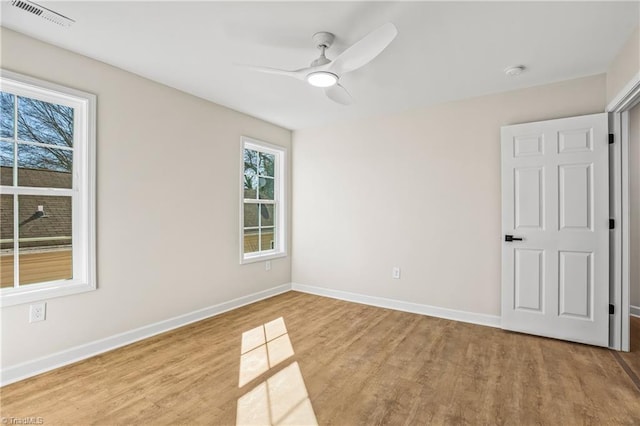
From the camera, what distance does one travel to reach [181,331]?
A: 3225 millimetres

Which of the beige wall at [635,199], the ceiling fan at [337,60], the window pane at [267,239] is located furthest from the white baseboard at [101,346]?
the beige wall at [635,199]

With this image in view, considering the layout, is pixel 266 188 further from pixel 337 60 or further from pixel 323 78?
pixel 337 60

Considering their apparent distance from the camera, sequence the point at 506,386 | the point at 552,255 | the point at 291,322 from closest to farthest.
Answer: the point at 506,386 < the point at 552,255 < the point at 291,322

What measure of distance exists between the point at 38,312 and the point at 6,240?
594mm

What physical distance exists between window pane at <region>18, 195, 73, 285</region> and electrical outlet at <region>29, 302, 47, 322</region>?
209 mm

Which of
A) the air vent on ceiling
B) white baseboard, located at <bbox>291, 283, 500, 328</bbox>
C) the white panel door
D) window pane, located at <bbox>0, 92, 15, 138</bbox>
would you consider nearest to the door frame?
the white panel door

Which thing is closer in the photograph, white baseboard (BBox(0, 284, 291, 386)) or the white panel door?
white baseboard (BBox(0, 284, 291, 386))

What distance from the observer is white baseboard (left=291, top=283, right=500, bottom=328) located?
3445 mm

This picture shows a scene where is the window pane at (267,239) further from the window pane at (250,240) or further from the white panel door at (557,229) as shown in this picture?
the white panel door at (557,229)

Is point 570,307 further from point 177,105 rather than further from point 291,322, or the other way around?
point 177,105

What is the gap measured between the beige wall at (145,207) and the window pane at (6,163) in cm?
55

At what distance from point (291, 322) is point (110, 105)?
2.80 metres

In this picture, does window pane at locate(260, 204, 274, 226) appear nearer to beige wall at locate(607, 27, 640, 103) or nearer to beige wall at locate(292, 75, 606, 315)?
beige wall at locate(292, 75, 606, 315)

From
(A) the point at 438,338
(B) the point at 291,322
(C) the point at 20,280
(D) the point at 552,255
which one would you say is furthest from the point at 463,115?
(C) the point at 20,280
